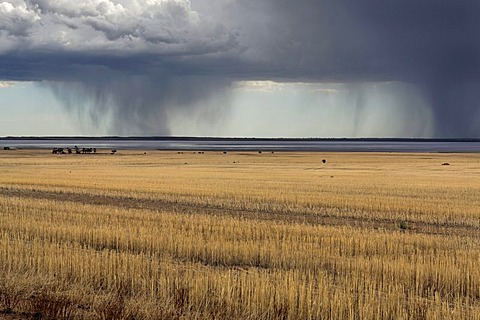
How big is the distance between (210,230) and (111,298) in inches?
309

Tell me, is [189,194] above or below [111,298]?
above

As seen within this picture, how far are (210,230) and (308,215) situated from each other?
586 cm

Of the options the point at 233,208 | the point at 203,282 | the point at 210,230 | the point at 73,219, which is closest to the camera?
the point at 203,282

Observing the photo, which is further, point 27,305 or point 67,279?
point 67,279

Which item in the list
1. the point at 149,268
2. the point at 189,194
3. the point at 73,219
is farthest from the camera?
the point at 189,194

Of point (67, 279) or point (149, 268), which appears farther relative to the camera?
point (149, 268)

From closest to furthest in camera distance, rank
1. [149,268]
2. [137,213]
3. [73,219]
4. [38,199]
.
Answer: [149,268], [73,219], [137,213], [38,199]

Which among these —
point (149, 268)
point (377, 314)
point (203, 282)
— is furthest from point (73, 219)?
point (377, 314)

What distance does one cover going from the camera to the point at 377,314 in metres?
9.25

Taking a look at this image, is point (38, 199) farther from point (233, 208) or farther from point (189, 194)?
point (233, 208)

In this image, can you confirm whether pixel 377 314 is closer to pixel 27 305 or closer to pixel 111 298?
pixel 111 298

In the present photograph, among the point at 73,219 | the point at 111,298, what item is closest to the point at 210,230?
the point at 73,219

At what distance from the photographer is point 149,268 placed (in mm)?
12250

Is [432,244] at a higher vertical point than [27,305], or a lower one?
higher
